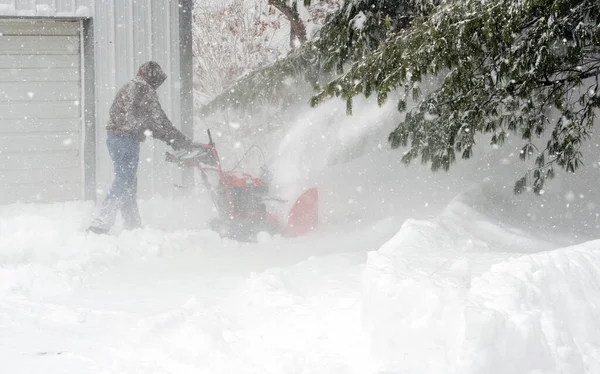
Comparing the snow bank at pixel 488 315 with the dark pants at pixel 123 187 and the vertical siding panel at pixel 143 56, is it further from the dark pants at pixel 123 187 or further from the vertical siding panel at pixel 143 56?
the vertical siding panel at pixel 143 56

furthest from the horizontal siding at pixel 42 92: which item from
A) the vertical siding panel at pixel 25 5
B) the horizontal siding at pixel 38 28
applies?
the vertical siding panel at pixel 25 5

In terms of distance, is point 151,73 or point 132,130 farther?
point 151,73

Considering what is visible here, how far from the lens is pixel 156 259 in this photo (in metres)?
6.62

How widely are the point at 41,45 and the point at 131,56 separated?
48.1 inches

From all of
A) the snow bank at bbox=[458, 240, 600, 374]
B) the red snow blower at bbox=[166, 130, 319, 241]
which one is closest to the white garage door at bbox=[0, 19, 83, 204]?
the red snow blower at bbox=[166, 130, 319, 241]

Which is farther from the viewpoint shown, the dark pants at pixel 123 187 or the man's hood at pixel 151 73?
the man's hood at pixel 151 73

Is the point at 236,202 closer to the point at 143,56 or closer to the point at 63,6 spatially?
the point at 143,56

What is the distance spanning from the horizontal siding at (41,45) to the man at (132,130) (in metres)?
2.16

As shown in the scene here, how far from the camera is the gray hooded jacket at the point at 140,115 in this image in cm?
789

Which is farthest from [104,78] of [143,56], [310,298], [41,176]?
[310,298]

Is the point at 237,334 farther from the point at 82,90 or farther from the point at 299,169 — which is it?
the point at 299,169

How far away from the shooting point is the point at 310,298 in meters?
4.46

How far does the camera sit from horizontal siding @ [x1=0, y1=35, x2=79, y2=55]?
960 cm

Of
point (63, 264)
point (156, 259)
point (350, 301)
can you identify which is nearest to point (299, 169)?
point (156, 259)
